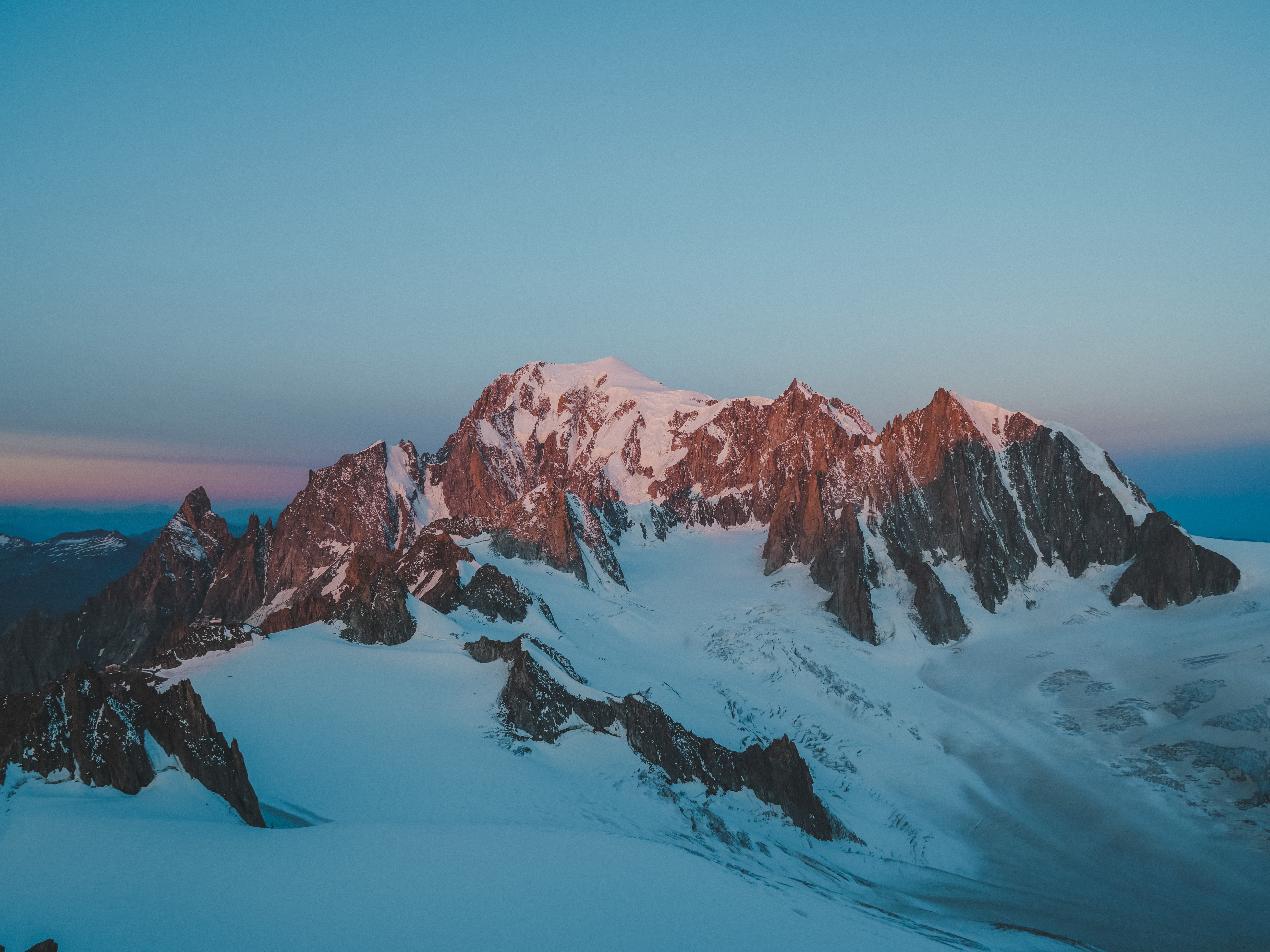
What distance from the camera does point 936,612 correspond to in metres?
111

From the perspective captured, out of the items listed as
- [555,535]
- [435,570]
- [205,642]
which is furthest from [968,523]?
[205,642]

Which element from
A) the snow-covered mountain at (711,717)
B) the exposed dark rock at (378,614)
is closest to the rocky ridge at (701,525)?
the exposed dark rock at (378,614)

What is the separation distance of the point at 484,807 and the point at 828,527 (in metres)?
94.2

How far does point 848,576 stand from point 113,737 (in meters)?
91.9

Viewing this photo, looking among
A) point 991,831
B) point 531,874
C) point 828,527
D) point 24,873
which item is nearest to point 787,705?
point 991,831

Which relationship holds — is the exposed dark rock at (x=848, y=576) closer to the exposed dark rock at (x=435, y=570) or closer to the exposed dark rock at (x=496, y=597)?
the exposed dark rock at (x=496, y=597)

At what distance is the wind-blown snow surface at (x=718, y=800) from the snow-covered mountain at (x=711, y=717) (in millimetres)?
261

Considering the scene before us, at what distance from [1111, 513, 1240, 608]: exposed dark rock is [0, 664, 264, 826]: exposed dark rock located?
107 m

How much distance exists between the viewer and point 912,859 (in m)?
61.7

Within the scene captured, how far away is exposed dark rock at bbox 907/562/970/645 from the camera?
10900 cm

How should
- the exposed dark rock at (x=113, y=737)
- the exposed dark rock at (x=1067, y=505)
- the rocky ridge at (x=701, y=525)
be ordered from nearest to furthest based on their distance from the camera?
the exposed dark rock at (x=113, y=737) < the rocky ridge at (x=701, y=525) < the exposed dark rock at (x=1067, y=505)

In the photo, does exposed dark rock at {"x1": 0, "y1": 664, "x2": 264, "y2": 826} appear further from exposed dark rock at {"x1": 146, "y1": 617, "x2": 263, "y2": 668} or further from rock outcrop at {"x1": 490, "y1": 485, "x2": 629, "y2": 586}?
rock outcrop at {"x1": 490, "y1": 485, "x2": 629, "y2": 586}

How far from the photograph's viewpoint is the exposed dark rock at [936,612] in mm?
109000

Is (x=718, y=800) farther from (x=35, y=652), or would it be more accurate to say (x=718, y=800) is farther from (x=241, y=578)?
(x=241, y=578)
